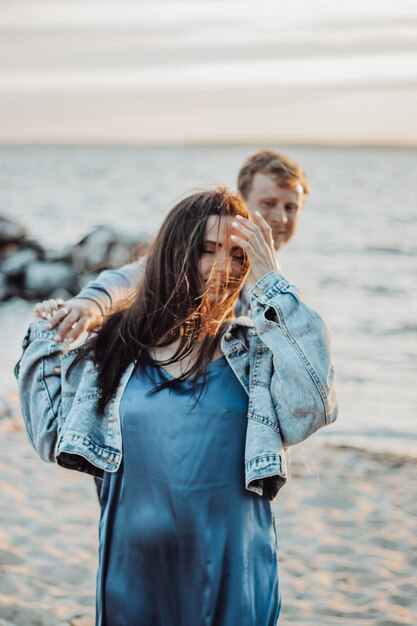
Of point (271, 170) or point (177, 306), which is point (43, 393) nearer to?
point (177, 306)

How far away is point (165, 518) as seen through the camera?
2502 mm

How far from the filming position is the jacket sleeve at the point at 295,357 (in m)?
2.40

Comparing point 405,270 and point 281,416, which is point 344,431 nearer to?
point 281,416

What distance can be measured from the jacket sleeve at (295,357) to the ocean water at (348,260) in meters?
0.57

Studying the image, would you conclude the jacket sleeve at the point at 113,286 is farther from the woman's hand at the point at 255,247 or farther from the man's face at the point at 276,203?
the man's face at the point at 276,203

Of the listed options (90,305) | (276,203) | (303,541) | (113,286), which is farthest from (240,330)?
(303,541)

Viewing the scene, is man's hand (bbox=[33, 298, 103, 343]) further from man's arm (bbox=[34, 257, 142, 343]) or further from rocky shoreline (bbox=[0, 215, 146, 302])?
rocky shoreline (bbox=[0, 215, 146, 302])

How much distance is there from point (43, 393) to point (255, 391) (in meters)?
0.70

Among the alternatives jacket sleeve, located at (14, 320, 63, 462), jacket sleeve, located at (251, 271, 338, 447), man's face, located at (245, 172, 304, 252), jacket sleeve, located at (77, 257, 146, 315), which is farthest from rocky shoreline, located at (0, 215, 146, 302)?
jacket sleeve, located at (251, 271, 338, 447)

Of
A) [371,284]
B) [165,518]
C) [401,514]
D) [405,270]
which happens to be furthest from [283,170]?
[405,270]

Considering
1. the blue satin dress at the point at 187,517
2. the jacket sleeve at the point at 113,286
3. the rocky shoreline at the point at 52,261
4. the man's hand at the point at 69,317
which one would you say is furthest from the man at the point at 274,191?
the rocky shoreline at the point at 52,261

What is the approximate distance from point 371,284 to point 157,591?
16.9 metres

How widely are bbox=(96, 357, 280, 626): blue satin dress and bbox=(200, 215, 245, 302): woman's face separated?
215mm

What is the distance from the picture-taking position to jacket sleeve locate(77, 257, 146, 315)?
3215 millimetres
